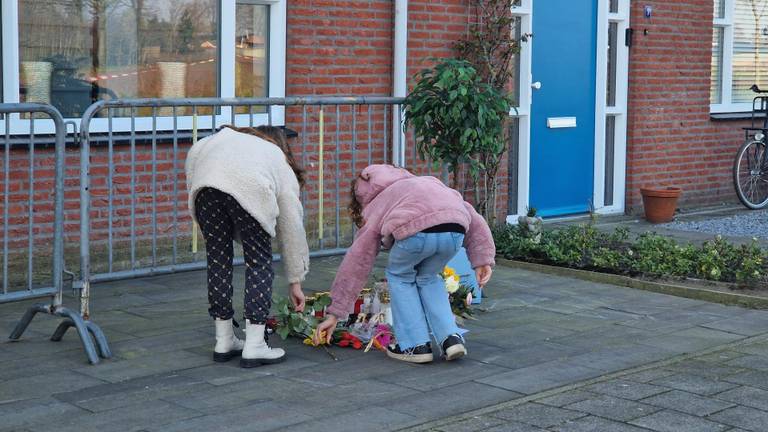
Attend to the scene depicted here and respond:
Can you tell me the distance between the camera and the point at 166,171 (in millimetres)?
9000

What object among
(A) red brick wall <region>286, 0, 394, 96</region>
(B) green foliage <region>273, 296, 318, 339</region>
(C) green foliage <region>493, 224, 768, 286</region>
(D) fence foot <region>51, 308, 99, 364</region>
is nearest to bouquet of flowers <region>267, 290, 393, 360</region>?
(B) green foliage <region>273, 296, 318, 339</region>

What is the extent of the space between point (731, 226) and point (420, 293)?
6.67 metres

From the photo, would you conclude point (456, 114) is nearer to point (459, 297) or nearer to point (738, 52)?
point (459, 297)

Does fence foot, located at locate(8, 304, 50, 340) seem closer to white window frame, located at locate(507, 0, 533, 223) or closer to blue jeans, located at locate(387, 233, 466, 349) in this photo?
blue jeans, located at locate(387, 233, 466, 349)

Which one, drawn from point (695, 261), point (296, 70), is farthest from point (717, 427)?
point (296, 70)

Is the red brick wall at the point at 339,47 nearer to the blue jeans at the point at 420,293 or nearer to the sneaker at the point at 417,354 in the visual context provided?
the blue jeans at the point at 420,293

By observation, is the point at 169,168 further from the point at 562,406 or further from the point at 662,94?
the point at 662,94

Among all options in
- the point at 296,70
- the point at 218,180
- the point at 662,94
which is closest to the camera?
the point at 218,180

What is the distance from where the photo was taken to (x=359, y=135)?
10.4 meters

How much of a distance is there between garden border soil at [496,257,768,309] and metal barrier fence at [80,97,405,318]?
1395 millimetres

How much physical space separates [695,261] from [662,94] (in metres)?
4.69

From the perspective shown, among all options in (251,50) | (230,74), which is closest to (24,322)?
(230,74)

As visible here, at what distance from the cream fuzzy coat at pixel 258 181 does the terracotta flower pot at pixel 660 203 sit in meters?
7.00

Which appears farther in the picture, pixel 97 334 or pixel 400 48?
pixel 400 48
